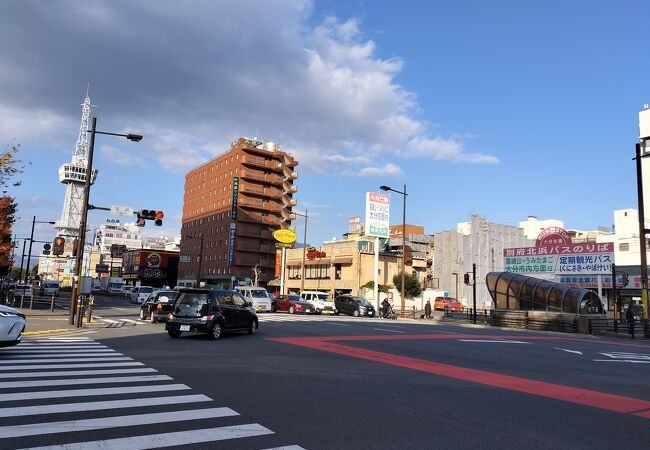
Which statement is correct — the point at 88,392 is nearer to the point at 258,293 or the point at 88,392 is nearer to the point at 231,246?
the point at 258,293

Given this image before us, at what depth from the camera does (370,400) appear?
25.1 ft

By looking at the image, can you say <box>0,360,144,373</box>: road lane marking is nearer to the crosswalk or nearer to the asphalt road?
the crosswalk

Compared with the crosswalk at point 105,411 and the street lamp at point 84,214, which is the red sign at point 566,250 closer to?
the street lamp at point 84,214

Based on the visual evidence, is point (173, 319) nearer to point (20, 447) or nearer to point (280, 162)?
point (20, 447)

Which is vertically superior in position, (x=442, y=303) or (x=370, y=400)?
(x=442, y=303)

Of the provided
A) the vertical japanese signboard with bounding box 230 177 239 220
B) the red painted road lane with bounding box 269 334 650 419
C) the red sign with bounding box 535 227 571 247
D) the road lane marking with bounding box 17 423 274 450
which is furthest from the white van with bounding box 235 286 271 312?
the vertical japanese signboard with bounding box 230 177 239 220

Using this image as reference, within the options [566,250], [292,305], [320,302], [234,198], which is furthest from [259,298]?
[234,198]

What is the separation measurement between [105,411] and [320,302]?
1392 inches

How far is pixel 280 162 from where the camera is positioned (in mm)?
98125

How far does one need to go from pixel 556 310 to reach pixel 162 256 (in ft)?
351

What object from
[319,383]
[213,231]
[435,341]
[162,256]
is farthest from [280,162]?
[319,383]

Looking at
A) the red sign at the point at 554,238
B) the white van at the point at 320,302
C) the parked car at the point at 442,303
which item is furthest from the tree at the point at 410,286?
the red sign at the point at 554,238

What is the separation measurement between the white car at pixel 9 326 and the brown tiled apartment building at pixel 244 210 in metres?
76.4

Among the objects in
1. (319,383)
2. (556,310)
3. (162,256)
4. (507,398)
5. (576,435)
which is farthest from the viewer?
(162,256)
